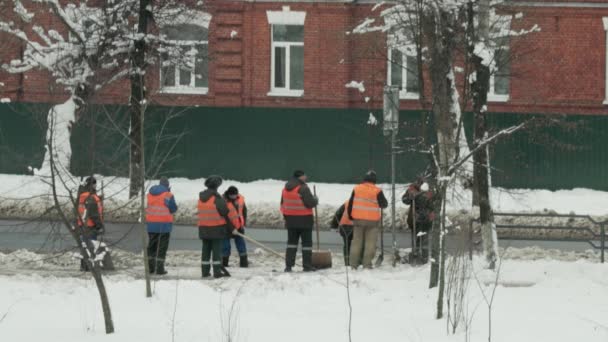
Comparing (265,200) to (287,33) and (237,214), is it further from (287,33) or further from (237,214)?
(237,214)

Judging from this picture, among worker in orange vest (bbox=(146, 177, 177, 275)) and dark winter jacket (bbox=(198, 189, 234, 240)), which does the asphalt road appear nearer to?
worker in orange vest (bbox=(146, 177, 177, 275))

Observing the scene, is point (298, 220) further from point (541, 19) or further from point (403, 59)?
point (541, 19)

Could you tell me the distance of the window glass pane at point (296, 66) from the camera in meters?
33.9

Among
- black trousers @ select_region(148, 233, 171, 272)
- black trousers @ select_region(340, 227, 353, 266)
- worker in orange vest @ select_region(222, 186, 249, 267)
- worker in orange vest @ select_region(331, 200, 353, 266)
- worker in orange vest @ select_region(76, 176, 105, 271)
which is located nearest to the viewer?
worker in orange vest @ select_region(76, 176, 105, 271)

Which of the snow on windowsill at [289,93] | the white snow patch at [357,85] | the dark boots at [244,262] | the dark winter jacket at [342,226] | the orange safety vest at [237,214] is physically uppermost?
the white snow patch at [357,85]

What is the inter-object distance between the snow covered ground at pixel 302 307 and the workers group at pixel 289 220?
1.66ft

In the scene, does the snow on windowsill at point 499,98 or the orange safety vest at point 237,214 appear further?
the snow on windowsill at point 499,98

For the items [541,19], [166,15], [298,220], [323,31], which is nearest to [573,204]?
[541,19]

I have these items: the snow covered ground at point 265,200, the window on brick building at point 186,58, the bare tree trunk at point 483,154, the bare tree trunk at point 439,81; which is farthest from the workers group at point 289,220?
the window on brick building at point 186,58

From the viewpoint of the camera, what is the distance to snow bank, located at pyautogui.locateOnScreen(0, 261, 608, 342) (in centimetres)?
1466

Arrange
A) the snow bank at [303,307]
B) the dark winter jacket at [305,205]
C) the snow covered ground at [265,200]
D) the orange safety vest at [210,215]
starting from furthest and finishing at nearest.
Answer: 1. the snow covered ground at [265,200]
2. the dark winter jacket at [305,205]
3. the orange safety vest at [210,215]
4. the snow bank at [303,307]

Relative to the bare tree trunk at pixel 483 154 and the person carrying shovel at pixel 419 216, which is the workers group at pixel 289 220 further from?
the bare tree trunk at pixel 483 154

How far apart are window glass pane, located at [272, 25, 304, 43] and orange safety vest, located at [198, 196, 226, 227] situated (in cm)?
1526

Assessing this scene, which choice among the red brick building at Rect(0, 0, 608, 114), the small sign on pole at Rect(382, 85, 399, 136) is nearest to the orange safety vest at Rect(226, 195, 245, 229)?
the small sign on pole at Rect(382, 85, 399, 136)
